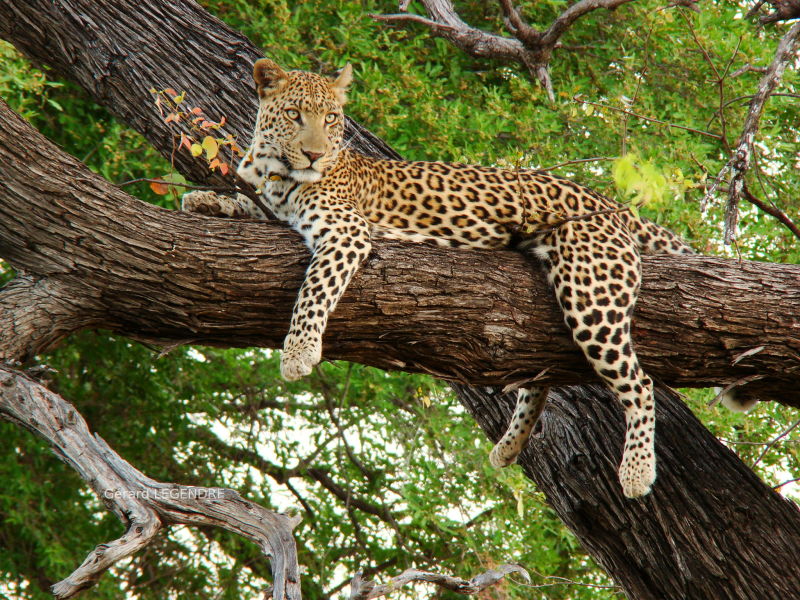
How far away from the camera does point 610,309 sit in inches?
173

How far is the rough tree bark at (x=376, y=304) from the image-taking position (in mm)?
3912

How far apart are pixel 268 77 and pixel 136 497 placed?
264 cm

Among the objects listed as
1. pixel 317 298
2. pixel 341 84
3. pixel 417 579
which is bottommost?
pixel 417 579

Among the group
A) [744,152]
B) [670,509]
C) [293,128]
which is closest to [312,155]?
[293,128]

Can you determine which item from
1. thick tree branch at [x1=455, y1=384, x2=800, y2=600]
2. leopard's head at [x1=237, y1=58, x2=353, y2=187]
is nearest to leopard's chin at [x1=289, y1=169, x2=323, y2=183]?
leopard's head at [x1=237, y1=58, x2=353, y2=187]

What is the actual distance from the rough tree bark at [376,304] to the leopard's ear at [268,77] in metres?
0.39

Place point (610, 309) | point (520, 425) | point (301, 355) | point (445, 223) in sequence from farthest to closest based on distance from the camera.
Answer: point (520, 425) < point (445, 223) < point (610, 309) < point (301, 355)

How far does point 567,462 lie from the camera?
5.04 meters

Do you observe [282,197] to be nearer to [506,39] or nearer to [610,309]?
[610,309]

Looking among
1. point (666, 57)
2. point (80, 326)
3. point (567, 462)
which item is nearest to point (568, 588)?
point (567, 462)

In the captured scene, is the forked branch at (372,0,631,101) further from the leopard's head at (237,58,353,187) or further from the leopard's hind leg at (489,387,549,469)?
the leopard's hind leg at (489,387,549,469)

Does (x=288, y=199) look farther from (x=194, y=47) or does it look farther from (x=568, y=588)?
(x=568, y=588)

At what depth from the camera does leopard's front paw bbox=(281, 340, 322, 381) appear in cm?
403

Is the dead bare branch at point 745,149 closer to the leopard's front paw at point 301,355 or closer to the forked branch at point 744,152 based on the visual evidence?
the forked branch at point 744,152
